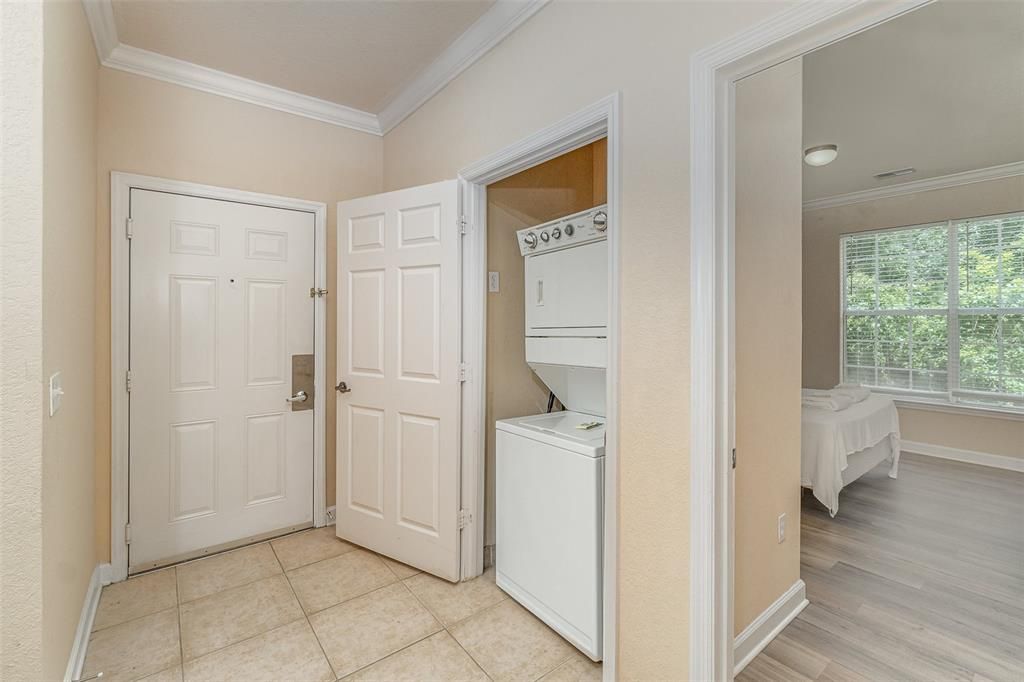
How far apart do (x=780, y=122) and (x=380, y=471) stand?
2510 millimetres

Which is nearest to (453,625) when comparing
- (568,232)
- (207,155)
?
(568,232)

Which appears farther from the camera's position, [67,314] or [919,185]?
[919,185]

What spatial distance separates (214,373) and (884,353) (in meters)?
5.95

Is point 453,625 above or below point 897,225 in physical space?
below

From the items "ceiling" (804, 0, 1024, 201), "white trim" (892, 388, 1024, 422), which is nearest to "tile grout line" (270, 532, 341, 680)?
"ceiling" (804, 0, 1024, 201)

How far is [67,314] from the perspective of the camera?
161cm

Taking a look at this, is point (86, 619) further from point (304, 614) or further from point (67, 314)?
point (67, 314)

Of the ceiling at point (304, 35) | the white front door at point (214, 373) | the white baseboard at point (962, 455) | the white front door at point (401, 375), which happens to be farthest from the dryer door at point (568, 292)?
the white baseboard at point (962, 455)

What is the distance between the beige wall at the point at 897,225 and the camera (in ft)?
13.4

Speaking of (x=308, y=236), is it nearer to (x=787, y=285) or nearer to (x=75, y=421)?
(x=75, y=421)

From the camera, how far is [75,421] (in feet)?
5.82

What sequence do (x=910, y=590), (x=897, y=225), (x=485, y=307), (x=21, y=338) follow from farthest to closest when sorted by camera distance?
(x=897, y=225)
(x=485, y=307)
(x=910, y=590)
(x=21, y=338)

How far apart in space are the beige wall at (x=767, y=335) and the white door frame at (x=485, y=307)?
47 cm

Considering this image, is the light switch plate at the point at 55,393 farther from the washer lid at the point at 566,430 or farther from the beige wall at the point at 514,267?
the beige wall at the point at 514,267
